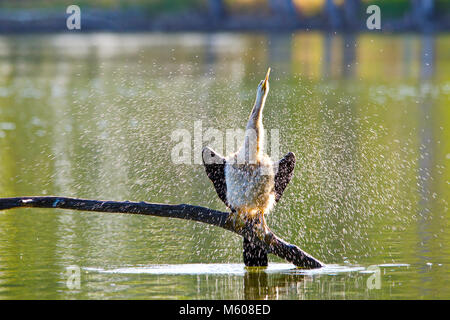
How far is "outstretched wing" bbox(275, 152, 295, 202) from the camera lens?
1133 centimetres

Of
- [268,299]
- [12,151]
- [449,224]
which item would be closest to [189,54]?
[12,151]

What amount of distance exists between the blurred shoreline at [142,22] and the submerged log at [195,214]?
65568mm

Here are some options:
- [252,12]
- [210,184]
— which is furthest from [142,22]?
[210,184]

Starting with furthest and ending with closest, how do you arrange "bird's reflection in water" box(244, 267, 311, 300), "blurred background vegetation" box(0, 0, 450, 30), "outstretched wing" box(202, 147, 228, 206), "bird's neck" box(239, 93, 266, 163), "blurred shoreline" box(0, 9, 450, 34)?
1. "blurred shoreline" box(0, 9, 450, 34)
2. "blurred background vegetation" box(0, 0, 450, 30)
3. "outstretched wing" box(202, 147, 228, 206)
4. "bird's neck" box(239, 93, 266, 163)
5. "bird's reflection in water" box(244, 267, 311, 300)

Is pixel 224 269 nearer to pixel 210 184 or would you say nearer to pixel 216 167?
pixel 216 167

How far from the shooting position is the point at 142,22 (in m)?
80.9

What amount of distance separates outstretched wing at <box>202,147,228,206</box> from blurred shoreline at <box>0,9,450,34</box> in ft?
215

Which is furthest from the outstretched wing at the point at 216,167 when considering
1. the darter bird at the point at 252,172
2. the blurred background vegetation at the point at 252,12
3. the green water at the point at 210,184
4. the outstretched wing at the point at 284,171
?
the blurred background vegetation at the point at 252,12

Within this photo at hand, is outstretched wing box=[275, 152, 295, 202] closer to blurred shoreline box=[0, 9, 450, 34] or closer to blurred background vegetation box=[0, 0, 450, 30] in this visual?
blurred background vegetation box=[0, 0, 450, 30]

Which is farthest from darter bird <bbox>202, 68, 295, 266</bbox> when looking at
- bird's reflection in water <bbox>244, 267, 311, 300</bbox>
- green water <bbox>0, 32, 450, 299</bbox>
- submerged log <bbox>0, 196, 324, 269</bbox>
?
green water <bbox>0, 32, 450, 299</bbox>

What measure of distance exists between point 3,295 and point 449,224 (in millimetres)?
7065

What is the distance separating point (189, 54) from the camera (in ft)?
167
